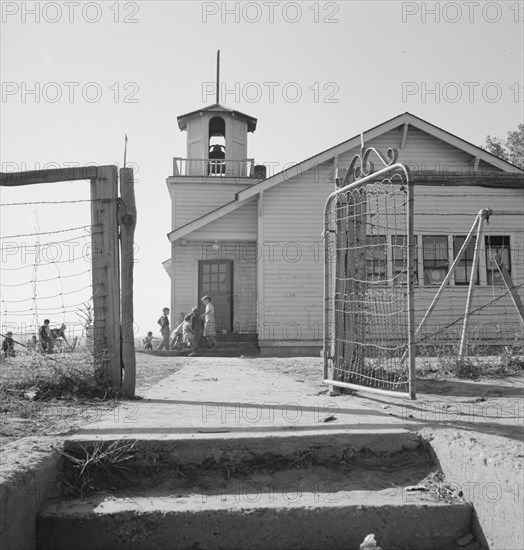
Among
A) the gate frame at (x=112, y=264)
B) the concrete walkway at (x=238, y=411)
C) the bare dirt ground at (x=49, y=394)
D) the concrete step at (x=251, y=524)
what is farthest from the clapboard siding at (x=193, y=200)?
the concrete step at (x=251, y=524)

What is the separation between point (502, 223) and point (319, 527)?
15457 mm

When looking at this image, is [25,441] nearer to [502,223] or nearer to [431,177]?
[431,177]

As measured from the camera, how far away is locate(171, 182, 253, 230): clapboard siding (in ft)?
64.4

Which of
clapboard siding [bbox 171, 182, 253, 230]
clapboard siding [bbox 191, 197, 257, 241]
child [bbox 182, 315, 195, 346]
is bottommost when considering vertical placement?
child [bbox 182, 315, 195, 346]

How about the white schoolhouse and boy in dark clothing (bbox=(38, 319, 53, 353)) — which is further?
the white schoolhouse

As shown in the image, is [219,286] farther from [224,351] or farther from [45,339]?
[45,339]

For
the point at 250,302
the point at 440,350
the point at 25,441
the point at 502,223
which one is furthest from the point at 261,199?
the point at 25,441

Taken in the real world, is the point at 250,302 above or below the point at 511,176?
below

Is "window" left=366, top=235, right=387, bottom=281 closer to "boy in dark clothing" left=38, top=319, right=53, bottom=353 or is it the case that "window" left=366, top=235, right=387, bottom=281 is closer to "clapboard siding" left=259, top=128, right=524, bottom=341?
"boy in dark clothing" left=38, top=319, right=53, bottom=353

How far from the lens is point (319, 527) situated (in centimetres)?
284

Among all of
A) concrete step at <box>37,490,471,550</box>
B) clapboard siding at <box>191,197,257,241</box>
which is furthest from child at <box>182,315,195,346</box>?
concrete step at <box>37,490,471,550</box>

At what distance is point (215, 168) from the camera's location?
20875 mm

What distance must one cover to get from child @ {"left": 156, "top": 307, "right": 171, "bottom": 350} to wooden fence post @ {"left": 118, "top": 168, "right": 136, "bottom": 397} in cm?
1337

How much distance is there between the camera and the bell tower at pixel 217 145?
21047mm
